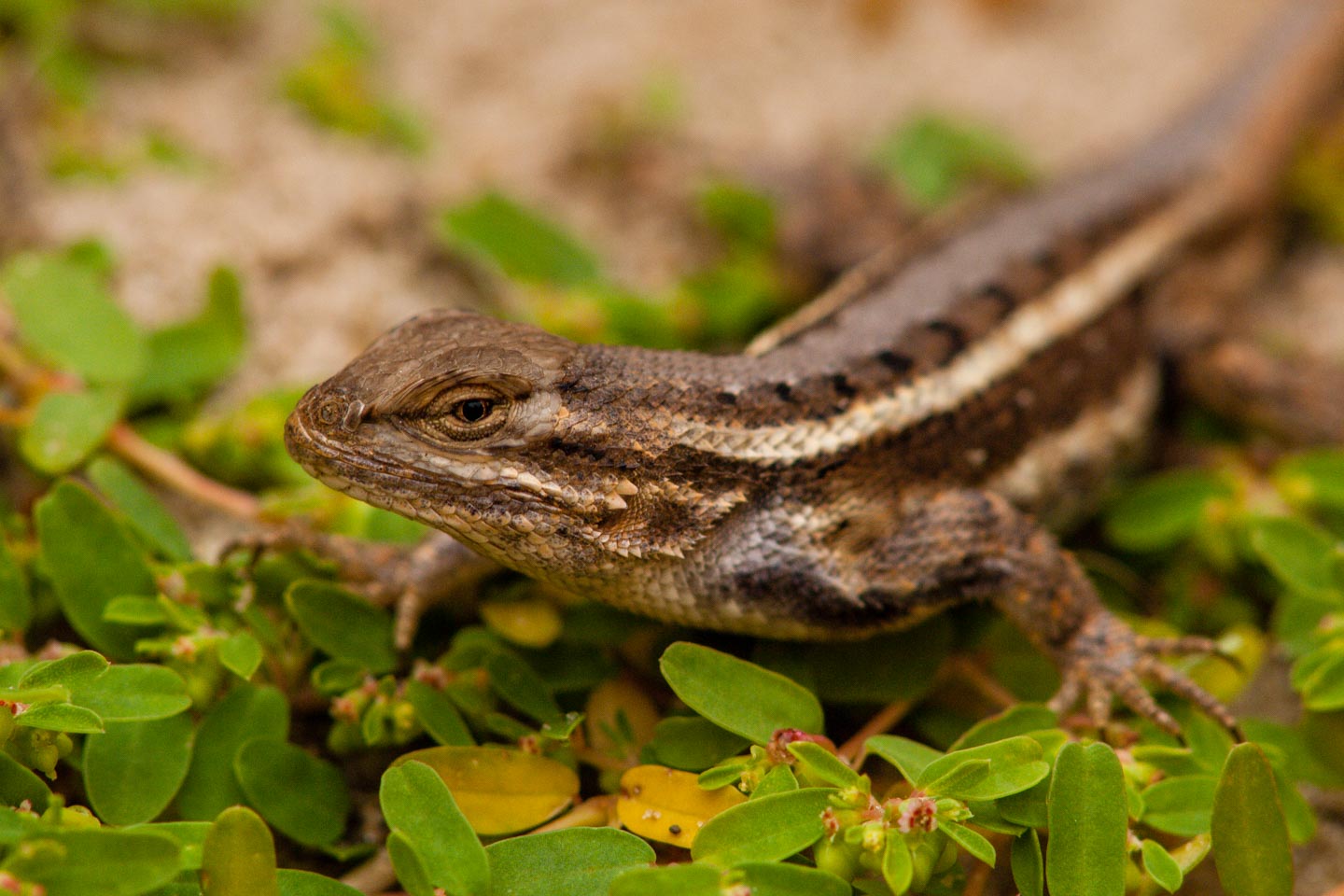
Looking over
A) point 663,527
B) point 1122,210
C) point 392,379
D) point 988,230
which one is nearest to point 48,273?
point 392,379

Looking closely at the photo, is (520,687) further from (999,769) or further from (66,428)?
(66,428)

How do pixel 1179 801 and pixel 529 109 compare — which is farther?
pixel 529 109

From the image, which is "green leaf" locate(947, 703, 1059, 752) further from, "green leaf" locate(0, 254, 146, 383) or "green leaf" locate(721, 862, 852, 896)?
"green leaf" locate(0, 254, 146, 383)

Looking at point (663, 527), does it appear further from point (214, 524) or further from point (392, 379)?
point (214, 524)

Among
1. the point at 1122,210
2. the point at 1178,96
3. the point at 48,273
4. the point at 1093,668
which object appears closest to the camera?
the point at 1093,668

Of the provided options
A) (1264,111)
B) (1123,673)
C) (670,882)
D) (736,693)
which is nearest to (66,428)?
(736,693)

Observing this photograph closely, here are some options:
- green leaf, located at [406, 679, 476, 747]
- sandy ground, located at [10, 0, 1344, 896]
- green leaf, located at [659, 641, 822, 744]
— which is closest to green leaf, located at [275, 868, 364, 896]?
green leaf, located at [406, 679, 476, 747]
